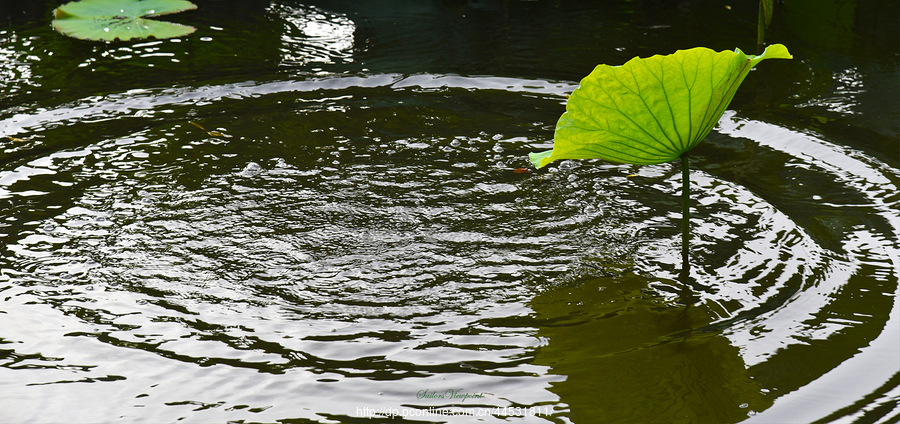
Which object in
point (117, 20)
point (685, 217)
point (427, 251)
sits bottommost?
point (427, 251)

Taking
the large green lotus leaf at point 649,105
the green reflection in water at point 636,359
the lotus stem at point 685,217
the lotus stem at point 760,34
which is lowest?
A: the green reflection in water at point 636,359

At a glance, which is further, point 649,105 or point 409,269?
point 409,269

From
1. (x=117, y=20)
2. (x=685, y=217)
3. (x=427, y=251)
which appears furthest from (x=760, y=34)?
(x=117, y=20)

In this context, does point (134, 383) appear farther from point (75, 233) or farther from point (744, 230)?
point (744, 230)

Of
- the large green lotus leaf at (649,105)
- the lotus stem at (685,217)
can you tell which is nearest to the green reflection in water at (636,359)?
the lotus stem at (685,217)

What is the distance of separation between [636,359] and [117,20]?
16.2 ft

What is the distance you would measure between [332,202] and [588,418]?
57.4 inches

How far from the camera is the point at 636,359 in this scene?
185 centimetres

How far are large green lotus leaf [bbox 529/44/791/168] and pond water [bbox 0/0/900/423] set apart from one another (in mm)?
466

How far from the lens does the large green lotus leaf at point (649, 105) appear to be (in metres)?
1.84

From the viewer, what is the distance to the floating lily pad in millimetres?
4809

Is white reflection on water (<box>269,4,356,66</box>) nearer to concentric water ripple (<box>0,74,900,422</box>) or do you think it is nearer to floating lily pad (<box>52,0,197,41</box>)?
floating lily pad (<box>52,0,197,41</box>)

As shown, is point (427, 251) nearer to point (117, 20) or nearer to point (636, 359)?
point (636, 359)

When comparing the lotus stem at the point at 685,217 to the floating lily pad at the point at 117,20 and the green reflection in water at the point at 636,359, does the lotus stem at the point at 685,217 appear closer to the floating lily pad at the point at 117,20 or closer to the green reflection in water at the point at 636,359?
the green reflection in water at the point at 636,359
